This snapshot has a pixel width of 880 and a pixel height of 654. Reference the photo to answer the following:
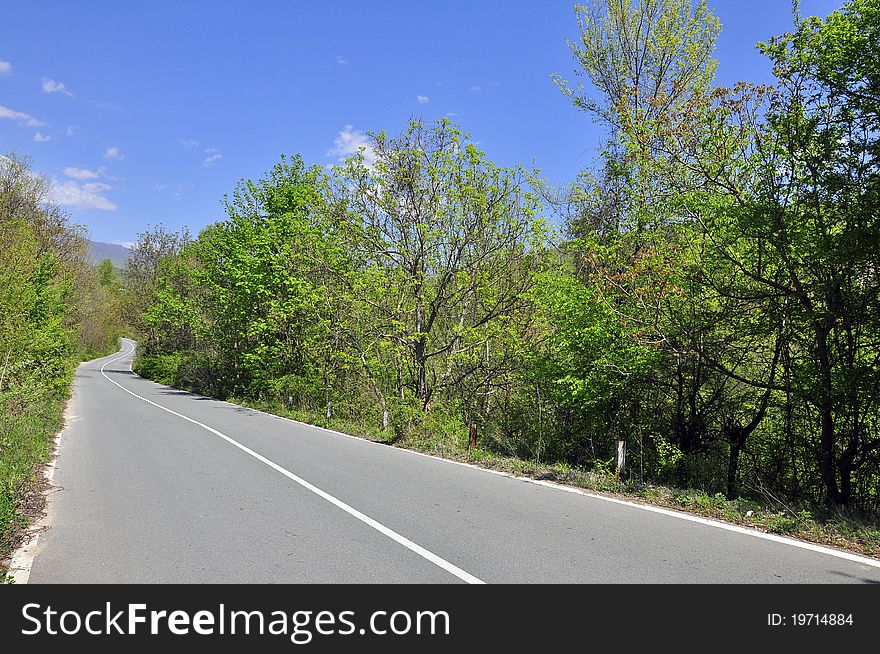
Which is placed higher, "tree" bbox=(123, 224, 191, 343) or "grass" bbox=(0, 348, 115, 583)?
"tree" bbox=(123, 224, 191, 343)

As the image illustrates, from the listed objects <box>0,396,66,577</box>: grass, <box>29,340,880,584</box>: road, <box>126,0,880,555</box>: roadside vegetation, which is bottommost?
<box>0,396,66,577</box>: grass

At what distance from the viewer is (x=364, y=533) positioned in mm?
6359

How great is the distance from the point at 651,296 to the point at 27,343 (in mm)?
15784

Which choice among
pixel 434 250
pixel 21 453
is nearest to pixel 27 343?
pixel 21 453

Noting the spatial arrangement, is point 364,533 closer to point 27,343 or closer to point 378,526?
point 378,526

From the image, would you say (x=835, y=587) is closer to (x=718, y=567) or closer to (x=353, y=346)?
(x=718, y=567)

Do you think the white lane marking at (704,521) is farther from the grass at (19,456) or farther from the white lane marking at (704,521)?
the grass at (19,456)

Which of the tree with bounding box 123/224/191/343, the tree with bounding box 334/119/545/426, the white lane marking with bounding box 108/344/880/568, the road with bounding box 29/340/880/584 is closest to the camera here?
the road with bounding box 29/340/880/584

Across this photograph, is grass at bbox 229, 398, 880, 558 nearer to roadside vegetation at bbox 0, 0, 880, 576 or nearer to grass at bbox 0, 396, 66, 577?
roadside vegetation at bbox 0, 0, 880, 576

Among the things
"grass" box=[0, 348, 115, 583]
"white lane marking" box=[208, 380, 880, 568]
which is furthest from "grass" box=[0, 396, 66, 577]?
"white lane marking" box=[208, 380, 880, 568]

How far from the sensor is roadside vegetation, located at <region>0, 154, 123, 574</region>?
8.52m

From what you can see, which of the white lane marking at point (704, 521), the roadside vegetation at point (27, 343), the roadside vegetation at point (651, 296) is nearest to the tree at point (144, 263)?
the roadside vegetation at point (27, 343)

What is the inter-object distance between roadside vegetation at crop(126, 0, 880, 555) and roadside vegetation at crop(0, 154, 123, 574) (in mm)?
7232

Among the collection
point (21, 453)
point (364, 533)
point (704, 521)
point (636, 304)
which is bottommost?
point (21, 453)
